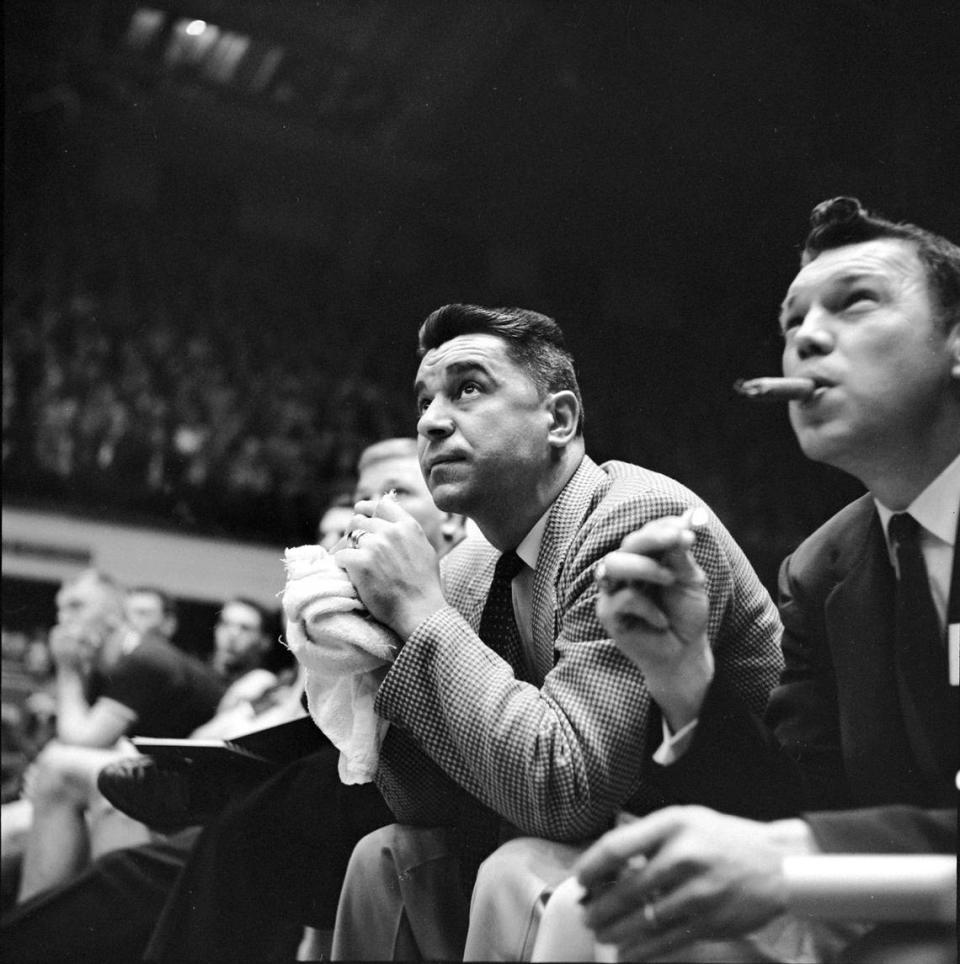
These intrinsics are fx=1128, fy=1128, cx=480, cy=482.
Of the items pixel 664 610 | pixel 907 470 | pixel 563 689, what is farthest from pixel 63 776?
pixel 907 470

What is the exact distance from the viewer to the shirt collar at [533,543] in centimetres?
103

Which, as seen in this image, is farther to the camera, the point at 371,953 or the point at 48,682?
the point at 48,682

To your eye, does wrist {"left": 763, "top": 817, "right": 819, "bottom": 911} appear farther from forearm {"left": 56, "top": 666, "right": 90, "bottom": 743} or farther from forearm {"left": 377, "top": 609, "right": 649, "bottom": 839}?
forearm {"left": 56, "top": 666, "right": 90, "bottom": 743}

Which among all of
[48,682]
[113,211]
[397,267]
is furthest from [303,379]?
[48,682]

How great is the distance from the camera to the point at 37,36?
1.65 meters

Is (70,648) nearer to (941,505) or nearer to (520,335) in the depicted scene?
(520,335)

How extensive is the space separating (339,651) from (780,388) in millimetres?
424

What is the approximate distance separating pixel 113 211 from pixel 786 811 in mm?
1305

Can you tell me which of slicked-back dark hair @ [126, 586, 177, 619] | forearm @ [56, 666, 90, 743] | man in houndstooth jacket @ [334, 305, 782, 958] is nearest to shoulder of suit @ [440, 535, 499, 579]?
man in houndstooth jacket @ [334, 305, 782, 958]

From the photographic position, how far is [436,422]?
3.45ft

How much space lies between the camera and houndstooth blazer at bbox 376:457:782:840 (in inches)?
32.7

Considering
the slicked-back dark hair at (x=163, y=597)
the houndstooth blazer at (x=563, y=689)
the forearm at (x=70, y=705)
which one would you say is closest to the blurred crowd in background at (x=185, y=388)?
the slicked-back dark hair at (x=163, y=597)

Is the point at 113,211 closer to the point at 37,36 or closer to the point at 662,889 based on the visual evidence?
the point at 37,36

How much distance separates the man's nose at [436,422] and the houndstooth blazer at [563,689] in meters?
0.12
